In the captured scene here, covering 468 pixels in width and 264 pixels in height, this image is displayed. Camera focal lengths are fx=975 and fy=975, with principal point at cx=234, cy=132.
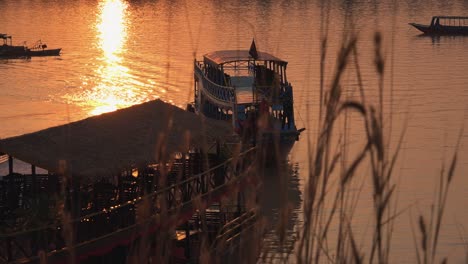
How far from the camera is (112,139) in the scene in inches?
455

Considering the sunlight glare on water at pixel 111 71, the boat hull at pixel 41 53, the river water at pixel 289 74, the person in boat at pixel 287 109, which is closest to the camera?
the river water at pixel 289 74

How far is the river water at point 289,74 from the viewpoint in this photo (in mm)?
20484

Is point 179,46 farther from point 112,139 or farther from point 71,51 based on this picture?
point 112,139

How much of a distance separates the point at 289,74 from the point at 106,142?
1227 inches

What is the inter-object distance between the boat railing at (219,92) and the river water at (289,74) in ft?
5.63

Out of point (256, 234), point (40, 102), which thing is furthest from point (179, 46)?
point (256, 234)

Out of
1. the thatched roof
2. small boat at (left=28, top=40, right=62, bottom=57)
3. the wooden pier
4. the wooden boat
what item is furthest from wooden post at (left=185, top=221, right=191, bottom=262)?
small boat at (left=28, top=40, right=62, bottom=57)

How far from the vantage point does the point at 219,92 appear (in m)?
27.5

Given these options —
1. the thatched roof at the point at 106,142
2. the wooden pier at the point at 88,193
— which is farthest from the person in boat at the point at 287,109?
the wooden pier at the point at 88,193

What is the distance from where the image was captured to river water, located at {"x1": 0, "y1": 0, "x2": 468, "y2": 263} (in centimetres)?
2048

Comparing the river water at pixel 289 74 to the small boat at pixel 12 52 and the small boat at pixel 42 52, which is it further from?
the small boat at pixel 12 52

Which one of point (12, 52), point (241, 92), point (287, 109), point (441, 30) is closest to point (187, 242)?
point (287, 109)

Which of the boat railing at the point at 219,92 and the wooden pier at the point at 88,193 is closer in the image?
the wooden pier at the point at 88,193

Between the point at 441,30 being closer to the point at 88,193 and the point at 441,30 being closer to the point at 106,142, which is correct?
the point at 106,142
